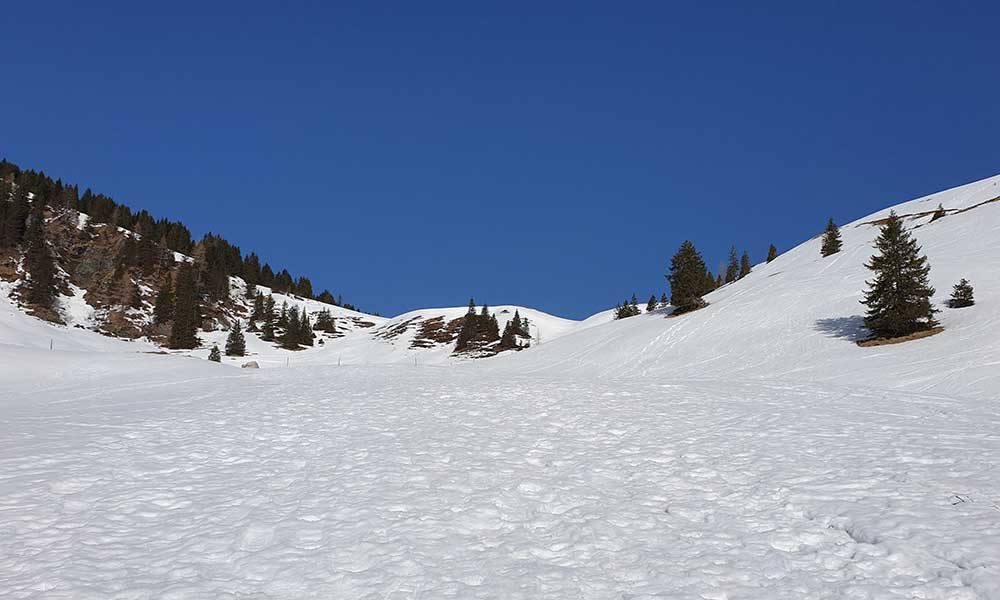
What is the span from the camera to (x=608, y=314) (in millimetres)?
125562

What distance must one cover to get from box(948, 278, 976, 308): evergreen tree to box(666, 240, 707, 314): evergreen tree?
21913mm

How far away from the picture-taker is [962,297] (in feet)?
109

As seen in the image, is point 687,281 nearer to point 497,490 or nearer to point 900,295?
point 900,295

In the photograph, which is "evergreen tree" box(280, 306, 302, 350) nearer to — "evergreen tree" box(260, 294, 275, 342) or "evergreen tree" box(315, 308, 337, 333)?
"evergreen tree" box(260, 294, 275, 342)

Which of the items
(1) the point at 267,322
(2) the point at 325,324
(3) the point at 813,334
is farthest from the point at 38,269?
(3) the point at 813,334

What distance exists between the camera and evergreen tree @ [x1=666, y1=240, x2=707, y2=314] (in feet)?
179

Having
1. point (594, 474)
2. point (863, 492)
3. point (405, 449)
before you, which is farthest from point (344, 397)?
point (863, 492)

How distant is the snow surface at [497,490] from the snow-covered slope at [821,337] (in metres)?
5.38

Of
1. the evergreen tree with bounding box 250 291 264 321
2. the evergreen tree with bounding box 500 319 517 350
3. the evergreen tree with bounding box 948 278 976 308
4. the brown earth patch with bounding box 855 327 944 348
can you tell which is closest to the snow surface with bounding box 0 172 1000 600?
the brown earth patch with bounding box 855 327 944 348

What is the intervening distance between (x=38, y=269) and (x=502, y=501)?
329 feet

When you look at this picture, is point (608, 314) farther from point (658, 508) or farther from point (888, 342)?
point (658, 508)

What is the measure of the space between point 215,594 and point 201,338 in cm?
10168

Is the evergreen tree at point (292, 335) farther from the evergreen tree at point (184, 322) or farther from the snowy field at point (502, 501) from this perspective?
the snowy field at point (502, 501)

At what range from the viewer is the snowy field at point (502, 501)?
552 centimetres
